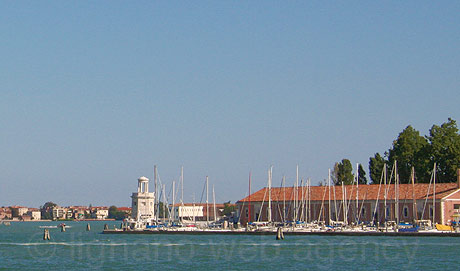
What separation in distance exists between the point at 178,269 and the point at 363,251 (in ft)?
51.8

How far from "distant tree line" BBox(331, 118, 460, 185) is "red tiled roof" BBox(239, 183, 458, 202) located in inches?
256

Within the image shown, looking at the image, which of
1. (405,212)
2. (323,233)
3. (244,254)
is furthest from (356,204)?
(244,254)

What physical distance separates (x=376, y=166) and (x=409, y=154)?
7.35 m

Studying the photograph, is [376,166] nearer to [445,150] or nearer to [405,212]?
[445,150]

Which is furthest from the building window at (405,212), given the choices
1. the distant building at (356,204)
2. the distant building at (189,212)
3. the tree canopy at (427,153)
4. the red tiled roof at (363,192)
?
the distant building at (189,212)

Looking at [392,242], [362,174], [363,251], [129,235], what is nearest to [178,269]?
[363,251]

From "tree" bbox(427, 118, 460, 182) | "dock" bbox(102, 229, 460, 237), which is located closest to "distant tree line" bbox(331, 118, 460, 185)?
"tree" bbox(427, 118, 460, 182)

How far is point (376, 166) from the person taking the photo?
103500 millimetres

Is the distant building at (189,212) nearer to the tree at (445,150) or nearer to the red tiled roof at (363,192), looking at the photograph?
the red tiled roof at (363,192)

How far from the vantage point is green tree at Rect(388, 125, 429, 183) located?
9381cm

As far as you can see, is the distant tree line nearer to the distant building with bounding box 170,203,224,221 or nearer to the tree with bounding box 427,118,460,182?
the tree with bounding box 427,118,460,182

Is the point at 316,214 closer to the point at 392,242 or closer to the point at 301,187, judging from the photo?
the point at 301,187

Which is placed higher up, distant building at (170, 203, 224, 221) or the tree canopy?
the tree canopy

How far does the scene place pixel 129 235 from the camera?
8900cm
